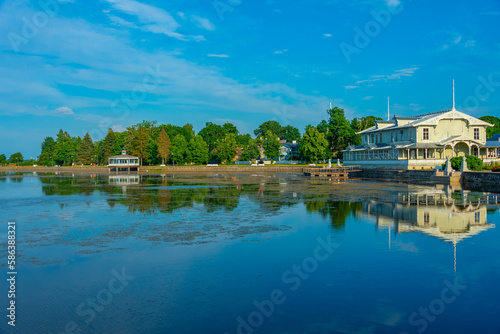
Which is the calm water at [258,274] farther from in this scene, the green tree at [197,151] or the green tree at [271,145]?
the green tree at [197,151]

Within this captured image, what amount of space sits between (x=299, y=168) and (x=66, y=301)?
75.5 metres

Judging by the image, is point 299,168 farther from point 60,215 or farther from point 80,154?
point 80,154

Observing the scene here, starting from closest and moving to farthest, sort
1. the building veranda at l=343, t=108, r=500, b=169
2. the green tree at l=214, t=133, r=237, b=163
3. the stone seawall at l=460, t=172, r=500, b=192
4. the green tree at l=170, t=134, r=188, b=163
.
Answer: the stone seawall at l=460, t=172, r=500, b=192 < the building veranda at l=343, t=108, r=500, b=169 < the green tree at l=214, t=133, r=237, b=163 < the green tree at l=170, t=134, r=188, b=163

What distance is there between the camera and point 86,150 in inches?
4761

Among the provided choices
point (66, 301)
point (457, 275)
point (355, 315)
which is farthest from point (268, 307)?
point (457, 275)

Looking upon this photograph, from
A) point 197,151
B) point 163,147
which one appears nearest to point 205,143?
point 197,151

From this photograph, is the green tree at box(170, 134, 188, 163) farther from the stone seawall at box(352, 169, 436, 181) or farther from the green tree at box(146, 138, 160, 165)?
the stone seawall at box(352, 169, 436, 181)

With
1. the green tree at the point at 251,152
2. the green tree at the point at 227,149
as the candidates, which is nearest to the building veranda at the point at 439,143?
the green tree at the point at 227,149

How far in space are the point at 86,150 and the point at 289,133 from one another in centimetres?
7172

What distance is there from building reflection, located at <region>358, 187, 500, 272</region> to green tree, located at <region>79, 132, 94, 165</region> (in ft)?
368

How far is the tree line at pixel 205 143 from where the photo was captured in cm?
8581

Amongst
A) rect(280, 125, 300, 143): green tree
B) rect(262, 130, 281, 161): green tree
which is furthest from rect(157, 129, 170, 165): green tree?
rect(280, 125, 300, 143): green tree

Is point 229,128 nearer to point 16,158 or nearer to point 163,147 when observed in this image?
point 163,147

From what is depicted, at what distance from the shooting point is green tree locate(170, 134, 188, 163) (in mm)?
104688
